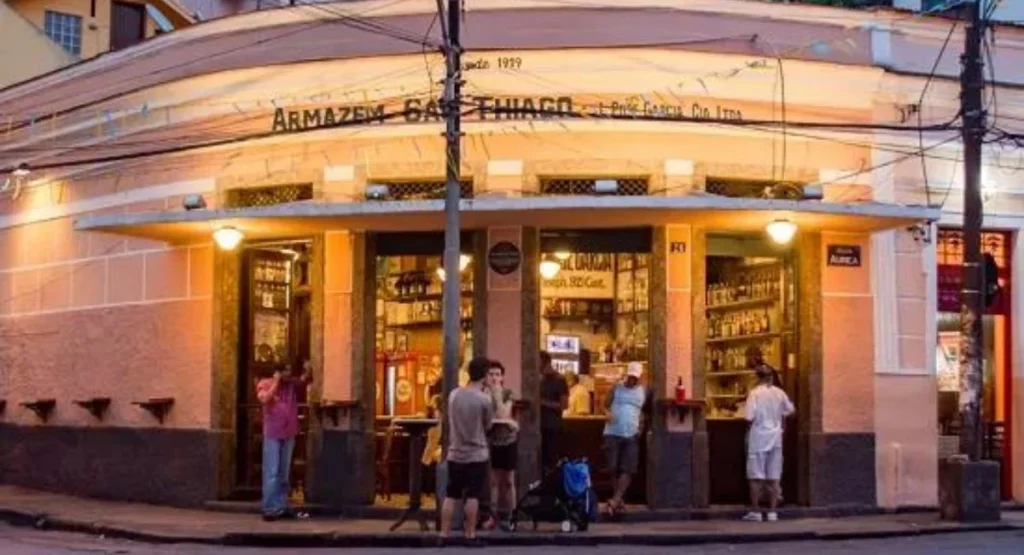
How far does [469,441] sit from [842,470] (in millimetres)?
5700

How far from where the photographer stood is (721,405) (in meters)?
19.2

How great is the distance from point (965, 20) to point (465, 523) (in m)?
9.12

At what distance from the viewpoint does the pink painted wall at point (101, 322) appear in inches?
803

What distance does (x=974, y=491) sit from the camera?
17.7 m

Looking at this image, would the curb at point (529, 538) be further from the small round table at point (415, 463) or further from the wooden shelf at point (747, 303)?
the wooden shelf at point (747, 303)

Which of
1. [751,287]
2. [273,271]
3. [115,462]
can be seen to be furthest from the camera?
[115,462]

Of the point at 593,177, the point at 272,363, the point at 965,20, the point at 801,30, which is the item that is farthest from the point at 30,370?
the point at 965,20

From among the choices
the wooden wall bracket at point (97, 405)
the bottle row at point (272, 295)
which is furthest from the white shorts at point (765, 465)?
the wooden wall bracket at point (97, 405)

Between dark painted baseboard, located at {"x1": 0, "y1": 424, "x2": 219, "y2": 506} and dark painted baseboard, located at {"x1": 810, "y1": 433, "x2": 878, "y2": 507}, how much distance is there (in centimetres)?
745

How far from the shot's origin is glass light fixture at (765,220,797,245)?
18.1 metres

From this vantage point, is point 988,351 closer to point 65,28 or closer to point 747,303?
point 747,303

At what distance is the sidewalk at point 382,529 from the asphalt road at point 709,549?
0.33m

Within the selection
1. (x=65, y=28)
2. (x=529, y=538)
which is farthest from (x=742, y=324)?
(x=65, y=28)

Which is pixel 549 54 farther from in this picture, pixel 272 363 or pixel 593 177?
pixel 272 363
